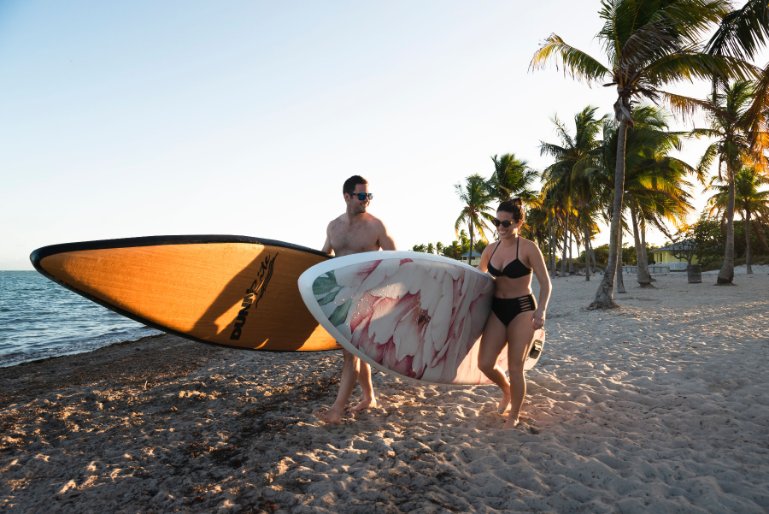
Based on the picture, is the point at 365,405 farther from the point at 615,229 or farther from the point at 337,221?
the point at 615,229

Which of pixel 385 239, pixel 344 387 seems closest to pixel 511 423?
pixel 344 387

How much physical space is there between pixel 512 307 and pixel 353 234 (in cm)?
120

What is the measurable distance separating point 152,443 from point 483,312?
2.54 m

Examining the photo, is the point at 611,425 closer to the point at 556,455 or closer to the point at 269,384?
the point at 556,455

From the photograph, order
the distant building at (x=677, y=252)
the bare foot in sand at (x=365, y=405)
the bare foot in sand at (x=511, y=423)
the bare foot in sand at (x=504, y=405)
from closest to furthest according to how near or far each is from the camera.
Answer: the bare foot in sand at (x=511, y=423)
the bare foot in sand at (x=504, y=405)
the bare foot in sand at (x=365, y=405)
the distant building at (x=677, y=252)

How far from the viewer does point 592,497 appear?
7.00ft

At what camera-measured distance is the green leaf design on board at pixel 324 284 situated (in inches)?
105

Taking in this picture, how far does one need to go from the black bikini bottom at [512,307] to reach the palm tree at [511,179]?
24.7 metres

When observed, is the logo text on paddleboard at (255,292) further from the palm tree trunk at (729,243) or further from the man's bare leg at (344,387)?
the palm tree trunk at (729,243)

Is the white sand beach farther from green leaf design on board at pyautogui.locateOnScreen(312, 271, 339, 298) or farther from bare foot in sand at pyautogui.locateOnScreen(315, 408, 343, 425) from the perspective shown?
green leaf design on board at pyautogui.locateOnScreen(312, 271, 339, 298)

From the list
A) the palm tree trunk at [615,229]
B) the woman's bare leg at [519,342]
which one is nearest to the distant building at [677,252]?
the palm tree trunk at [615,229]

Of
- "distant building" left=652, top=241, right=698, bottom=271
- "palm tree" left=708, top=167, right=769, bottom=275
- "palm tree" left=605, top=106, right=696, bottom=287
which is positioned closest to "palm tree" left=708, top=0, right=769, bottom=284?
A: "palm tree" left=605, top=106, right=696, bottom=287

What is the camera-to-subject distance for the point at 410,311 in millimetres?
3006

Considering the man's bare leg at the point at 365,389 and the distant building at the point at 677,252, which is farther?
the distant building at the point at 677,252
